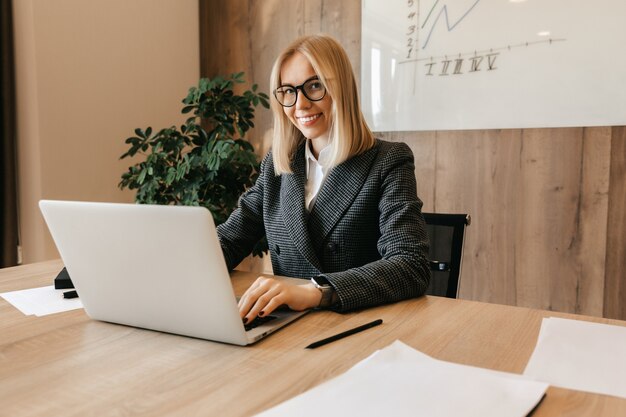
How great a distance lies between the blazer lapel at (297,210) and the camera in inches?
52.9

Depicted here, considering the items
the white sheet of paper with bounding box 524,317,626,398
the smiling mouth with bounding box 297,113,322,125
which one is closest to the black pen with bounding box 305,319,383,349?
the white sheet of paper with bounding box 524,317,626,398

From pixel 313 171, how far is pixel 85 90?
1.62m

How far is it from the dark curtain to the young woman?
1.44 m

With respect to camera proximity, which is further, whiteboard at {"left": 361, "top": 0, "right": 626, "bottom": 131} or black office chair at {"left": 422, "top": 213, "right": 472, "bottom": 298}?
whiteboard at {"left": 361, "top": 0, "right": 626, "bottom": 131}

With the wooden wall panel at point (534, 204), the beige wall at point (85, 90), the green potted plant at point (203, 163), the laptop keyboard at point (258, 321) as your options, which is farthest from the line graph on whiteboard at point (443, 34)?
the laptop keyboard at point (258, 321)

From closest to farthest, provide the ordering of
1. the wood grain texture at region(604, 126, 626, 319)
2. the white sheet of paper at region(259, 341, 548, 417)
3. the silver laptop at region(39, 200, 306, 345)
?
the white sheet of paper at region(259, 341, 548, 417) < the silver laptop at region(39, 200, 306, 345) < the wood grain texture at region(604, 126, 626, 319)

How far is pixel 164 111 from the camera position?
3.02m

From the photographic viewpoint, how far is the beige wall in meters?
2.41

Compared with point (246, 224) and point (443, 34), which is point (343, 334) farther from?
point (443, 34)

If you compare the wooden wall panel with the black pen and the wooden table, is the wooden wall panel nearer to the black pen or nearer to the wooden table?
the wooden table

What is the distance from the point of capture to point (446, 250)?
4.81ft

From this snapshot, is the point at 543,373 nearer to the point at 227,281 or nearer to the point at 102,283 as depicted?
the point at 227,281

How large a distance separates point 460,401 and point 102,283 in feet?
1.99

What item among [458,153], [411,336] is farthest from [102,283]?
[458,153]
